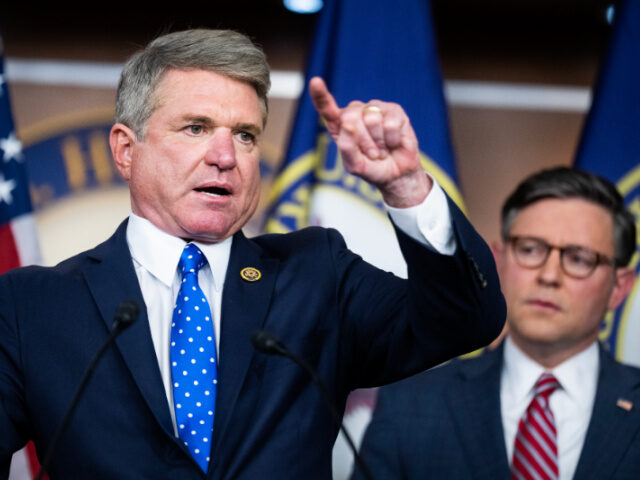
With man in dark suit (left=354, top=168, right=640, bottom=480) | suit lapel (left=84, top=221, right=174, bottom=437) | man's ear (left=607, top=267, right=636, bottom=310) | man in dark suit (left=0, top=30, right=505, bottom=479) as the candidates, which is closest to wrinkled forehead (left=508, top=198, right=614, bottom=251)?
man in dark suit (left=354, top=168, right=640, bottom=480)

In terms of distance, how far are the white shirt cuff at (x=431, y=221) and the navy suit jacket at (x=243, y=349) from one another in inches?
0.7

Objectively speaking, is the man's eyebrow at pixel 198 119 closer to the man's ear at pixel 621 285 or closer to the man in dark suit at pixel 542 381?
the man in dark suit at pixel 542 381

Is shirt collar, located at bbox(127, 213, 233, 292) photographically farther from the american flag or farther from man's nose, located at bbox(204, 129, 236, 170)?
the american flag

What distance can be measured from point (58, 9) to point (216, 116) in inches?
81.1

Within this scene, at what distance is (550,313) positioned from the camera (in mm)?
2672

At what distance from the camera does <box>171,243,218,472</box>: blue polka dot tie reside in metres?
1.52

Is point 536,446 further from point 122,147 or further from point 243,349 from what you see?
point 122,147

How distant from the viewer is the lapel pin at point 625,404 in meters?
2.56

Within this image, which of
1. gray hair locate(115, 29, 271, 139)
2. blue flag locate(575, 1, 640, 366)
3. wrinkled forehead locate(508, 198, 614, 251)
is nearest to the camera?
gray hair locate(115, 29, 271, 139)

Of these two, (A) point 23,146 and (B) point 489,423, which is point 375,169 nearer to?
(B) point 489,423

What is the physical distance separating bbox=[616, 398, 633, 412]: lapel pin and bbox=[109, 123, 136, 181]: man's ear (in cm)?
155

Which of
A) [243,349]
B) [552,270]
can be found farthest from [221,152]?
[552,270]

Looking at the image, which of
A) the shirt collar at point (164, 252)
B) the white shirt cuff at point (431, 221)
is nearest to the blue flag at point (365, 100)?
the shirt collar at point (164, 252)

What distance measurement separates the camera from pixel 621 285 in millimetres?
2883
